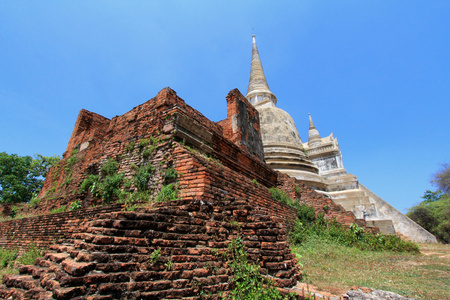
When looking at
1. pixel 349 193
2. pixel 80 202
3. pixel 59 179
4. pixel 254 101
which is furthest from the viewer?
pixel 254 101

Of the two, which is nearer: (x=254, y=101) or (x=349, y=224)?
(x=349, y=224)

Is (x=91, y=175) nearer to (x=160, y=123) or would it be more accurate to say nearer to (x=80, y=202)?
(x=80, y=202)

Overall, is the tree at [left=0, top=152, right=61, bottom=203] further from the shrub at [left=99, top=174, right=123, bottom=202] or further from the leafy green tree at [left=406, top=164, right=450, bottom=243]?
the leafy green tree at [left=406, top=164, right=450, bottom=243]

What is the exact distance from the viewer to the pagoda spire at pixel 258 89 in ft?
77.6

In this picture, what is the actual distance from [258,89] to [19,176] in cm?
2429

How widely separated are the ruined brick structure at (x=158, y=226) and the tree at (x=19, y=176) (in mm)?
18719

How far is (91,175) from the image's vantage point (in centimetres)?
696

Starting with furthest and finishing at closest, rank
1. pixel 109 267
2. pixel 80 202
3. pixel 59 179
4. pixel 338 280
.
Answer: pixel 59 179
pixel 80 202
pixel 338 280
pixel 109 267

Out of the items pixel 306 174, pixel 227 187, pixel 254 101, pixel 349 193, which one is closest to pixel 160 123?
pixel 227 187

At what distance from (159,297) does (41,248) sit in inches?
194

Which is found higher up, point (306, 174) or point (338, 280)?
point (306, 174)

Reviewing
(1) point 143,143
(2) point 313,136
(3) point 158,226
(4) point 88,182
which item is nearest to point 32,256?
(4) point 88,182

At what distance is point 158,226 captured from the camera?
298cm

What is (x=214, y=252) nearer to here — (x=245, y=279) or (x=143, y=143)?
(x=245, y=279)
